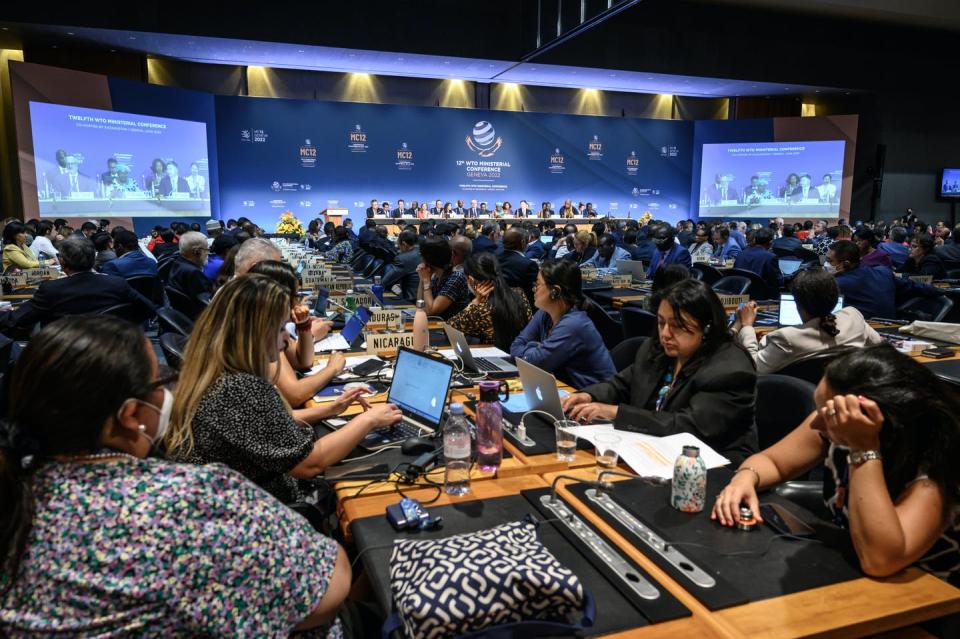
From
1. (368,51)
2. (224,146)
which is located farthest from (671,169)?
(224,146)

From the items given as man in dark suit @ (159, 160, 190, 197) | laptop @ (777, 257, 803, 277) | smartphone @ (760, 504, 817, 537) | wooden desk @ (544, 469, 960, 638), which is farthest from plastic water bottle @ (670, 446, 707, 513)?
man in dark suit @ (159, 160, 190, 197)

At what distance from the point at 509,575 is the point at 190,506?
56 centimetres

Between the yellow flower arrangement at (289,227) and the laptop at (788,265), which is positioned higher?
the yellow flower arrangement at (289,227)

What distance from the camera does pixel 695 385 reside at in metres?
2.30

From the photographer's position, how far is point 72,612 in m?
1.04

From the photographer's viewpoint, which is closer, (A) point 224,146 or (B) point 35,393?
(B) point 35,393

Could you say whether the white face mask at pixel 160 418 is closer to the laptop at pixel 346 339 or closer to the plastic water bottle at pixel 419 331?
the plastic water bottle at pixel 419 331

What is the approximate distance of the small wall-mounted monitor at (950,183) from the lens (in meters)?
17.8

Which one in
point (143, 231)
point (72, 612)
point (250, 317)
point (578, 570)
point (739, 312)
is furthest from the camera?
point (143, 231)

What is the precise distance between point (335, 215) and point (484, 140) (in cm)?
459

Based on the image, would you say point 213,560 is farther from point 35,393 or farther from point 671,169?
point 671,169

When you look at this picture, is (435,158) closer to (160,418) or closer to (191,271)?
(191,271)

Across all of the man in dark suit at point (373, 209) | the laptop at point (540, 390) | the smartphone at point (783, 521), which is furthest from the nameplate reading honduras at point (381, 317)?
the man in dark suit at point (373, 209)

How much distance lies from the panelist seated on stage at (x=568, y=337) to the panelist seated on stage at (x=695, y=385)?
0.62 m
